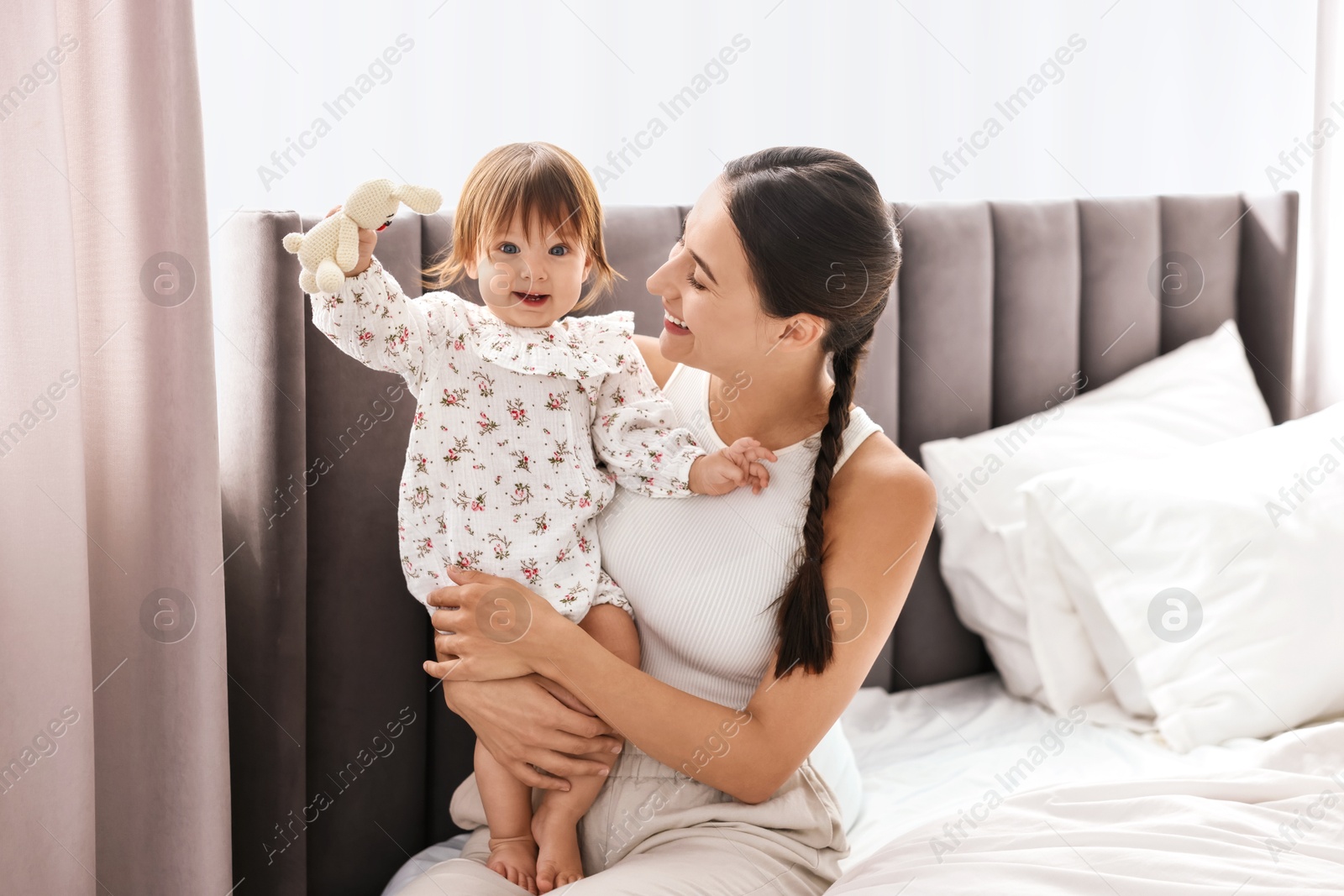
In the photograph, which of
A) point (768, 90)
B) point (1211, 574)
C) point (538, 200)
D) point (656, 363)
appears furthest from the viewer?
point (768, 90)

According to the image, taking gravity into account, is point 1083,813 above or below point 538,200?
below

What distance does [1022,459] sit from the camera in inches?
69.8

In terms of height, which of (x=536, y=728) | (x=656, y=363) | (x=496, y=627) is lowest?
(x=536, y=728)

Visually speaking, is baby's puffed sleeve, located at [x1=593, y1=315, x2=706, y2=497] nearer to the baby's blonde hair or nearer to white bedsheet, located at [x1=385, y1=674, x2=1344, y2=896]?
the baby's blonde hair

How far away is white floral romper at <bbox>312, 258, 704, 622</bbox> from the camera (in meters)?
1.20

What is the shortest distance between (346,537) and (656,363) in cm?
51

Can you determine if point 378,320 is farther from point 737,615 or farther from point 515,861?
point 515,861

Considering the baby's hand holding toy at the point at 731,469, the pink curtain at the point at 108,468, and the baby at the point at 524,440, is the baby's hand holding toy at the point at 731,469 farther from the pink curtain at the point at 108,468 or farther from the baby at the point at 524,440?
the pink curtain at the point at 108,468

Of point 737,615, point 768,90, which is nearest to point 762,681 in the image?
point 737,615

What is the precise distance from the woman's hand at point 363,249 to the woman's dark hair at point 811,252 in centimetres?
44

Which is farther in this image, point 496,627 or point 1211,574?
point 1211,574

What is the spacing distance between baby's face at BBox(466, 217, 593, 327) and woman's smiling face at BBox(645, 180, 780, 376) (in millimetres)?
112

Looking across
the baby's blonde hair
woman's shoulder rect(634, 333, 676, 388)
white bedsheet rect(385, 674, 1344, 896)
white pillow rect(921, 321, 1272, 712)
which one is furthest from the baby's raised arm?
white pillow rect(921, 321, 1272, 712)

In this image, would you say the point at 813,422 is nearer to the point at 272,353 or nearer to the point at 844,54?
the point at 272,353
